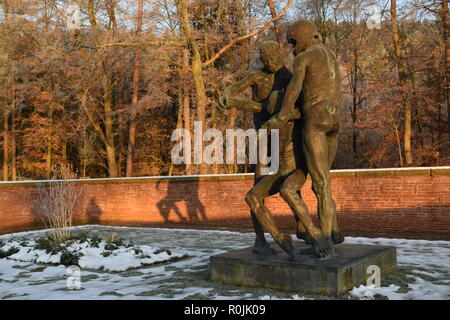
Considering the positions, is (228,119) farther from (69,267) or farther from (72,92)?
(69,267)

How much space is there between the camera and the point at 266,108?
620cm

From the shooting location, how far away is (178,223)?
623 inches

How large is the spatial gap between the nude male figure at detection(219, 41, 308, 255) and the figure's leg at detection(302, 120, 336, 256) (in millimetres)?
318

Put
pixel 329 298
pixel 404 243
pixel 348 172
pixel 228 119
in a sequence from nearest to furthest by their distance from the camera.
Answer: pixel 329 298
pixel 404 243
pixel 348 172
pixel 228 119

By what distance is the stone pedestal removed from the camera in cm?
509

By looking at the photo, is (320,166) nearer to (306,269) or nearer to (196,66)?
(306,269)

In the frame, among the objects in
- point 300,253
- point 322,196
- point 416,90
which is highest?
point 416,90

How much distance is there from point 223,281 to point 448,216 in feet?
24.5

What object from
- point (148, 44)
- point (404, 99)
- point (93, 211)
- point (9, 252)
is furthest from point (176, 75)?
point (9, 252)

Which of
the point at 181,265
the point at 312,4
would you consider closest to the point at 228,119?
the point at 312,4

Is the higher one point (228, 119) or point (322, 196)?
point (228, 119)

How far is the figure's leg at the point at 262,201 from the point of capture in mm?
5738

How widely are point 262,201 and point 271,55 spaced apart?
6.17ft

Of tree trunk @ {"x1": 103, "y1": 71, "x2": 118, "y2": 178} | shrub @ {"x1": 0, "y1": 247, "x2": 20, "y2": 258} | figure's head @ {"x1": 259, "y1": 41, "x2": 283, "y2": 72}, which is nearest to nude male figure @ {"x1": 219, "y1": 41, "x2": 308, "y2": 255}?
figure's head @ {"x1": 259, "y1": 41, "x2": 283, "y2": 72}
